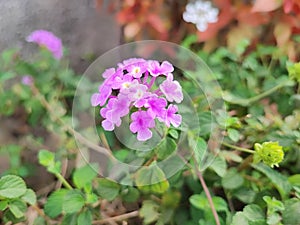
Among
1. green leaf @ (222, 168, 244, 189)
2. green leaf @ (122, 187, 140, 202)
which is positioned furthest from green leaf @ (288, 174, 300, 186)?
green leaf @ (122, 187, 140, 202)

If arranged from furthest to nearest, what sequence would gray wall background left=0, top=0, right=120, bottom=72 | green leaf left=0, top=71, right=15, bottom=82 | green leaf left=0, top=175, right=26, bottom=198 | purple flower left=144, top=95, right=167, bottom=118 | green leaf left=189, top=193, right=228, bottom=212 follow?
gray wall background left=0, top=0, right=120, bottom=72, green leaf left=0, top=71, right=15, bottom=82, green leaf left=189, top=193, right=228, bottom=212, green leaf left=0, top=175, right=26, bottom=198, purple flower left=144, top=95, right=167, bottom=118

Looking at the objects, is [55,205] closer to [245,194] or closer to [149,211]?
[149,211]

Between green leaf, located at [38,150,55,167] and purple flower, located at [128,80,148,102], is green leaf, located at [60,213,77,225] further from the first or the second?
purple flower, located at [128,80,148,102]

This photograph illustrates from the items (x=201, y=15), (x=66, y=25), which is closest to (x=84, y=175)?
(x=66, y=25)

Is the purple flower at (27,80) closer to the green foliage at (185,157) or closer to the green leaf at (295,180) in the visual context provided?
the green foliage at (185,157)

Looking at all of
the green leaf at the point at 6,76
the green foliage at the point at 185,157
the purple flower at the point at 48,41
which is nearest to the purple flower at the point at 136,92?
the green foliage at the point at 185,157
